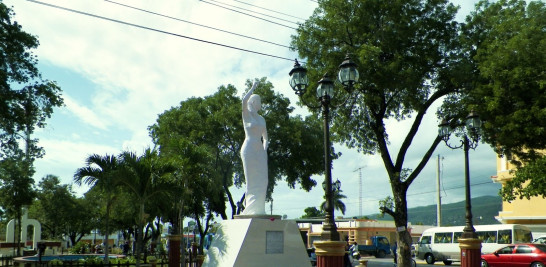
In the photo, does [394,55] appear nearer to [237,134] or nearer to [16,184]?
[237,134]

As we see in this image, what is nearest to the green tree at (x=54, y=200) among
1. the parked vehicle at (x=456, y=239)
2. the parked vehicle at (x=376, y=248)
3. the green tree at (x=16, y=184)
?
→ the green tree at (x=16, y=184)

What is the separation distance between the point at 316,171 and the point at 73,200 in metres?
22.6

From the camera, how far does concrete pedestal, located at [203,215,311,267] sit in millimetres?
11742

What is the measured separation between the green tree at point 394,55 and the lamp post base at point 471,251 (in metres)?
3.62

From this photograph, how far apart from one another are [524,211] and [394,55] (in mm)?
22616

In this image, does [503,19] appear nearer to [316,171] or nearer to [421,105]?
[421,105]

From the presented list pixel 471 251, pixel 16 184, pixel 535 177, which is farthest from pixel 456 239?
pixel 16 184

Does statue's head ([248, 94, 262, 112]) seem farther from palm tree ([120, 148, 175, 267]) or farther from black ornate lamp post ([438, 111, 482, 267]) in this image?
black ornate lamp post ([438, 111, 482, 267])

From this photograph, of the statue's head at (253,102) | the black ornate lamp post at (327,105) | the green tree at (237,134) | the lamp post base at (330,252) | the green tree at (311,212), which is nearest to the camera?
the lamp post base at (330,252)

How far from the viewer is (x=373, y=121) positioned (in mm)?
20375

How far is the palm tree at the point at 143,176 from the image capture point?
1503cm

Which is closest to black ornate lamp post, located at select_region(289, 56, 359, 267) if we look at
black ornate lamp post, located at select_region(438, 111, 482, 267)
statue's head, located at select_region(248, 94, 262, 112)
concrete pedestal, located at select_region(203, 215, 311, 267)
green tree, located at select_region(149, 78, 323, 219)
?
statue's head, located at select_region(248, 94, 262, 112)

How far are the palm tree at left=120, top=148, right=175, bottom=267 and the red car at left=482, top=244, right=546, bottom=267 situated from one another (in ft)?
50.6

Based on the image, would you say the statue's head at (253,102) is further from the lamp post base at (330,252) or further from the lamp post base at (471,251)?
the lamp post base at (471,251)
